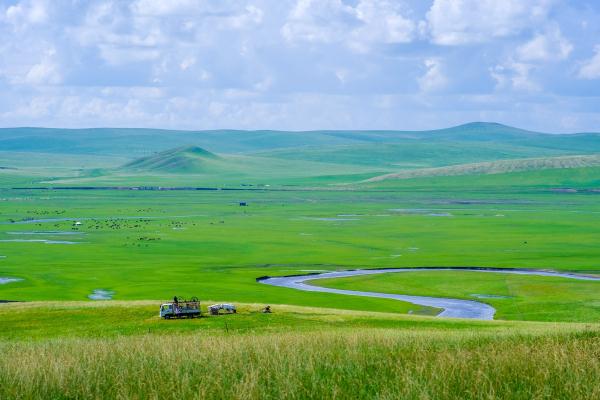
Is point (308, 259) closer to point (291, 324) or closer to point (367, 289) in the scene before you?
point (367, 289)

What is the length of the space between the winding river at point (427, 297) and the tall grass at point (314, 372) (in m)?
42.9

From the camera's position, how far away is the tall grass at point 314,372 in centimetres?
1474

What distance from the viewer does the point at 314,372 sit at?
623 inches

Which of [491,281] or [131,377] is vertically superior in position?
[131,377]

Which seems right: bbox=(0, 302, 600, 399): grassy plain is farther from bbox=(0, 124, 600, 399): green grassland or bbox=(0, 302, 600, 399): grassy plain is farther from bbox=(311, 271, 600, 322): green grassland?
bbox=(311, 271, 600, 322): green grassland

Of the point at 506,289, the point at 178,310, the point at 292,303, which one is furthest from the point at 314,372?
the point at 506,289

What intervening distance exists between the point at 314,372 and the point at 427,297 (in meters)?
57.8

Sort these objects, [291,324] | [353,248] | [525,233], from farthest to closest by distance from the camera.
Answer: [525,233] < [353,248] < [291,324]

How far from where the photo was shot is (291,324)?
40562 mm

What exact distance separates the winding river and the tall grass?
1688 inches

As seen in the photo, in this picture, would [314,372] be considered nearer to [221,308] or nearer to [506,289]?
[221,308]

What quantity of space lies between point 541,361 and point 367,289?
2364 inches

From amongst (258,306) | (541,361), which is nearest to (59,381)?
(541,361)

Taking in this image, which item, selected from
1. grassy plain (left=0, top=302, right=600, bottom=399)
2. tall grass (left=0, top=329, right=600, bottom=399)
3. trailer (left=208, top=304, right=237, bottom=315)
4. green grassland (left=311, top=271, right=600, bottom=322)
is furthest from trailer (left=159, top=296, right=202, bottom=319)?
tall grass (left=0, top=329, right=600, bottom=399)
